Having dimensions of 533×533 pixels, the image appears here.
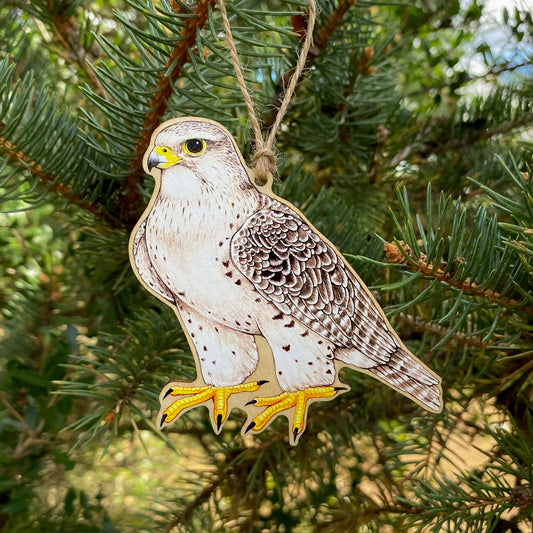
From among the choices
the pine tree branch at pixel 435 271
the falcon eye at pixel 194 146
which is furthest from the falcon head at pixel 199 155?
the pine tree branch at pixel 435 271

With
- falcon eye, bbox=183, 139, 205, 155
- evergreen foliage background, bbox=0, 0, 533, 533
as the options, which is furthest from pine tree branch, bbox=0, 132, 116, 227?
falcon eye, bbox=183, 139, 205, 155

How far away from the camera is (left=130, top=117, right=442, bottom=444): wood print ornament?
15.1 inches

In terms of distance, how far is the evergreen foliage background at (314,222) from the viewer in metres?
0.35

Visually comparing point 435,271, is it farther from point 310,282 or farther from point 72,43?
point 72,43

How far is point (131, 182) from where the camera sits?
0.43 meters

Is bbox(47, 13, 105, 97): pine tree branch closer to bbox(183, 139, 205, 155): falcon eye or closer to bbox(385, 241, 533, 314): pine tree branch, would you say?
bbox(183, 139, 205, 155): falcon eye

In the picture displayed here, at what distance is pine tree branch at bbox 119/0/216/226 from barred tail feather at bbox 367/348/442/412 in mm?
238

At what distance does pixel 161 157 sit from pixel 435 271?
204 mm

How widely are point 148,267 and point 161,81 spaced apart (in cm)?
13

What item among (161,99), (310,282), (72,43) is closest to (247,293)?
(310,282)

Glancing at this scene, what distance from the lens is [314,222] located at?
46 cm

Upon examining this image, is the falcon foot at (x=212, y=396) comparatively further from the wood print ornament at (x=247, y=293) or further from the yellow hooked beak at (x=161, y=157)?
the yellow hooked beak at (x=161, y=157)

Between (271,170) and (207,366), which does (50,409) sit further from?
(271,170)

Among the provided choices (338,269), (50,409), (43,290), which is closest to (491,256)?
(338,269)
